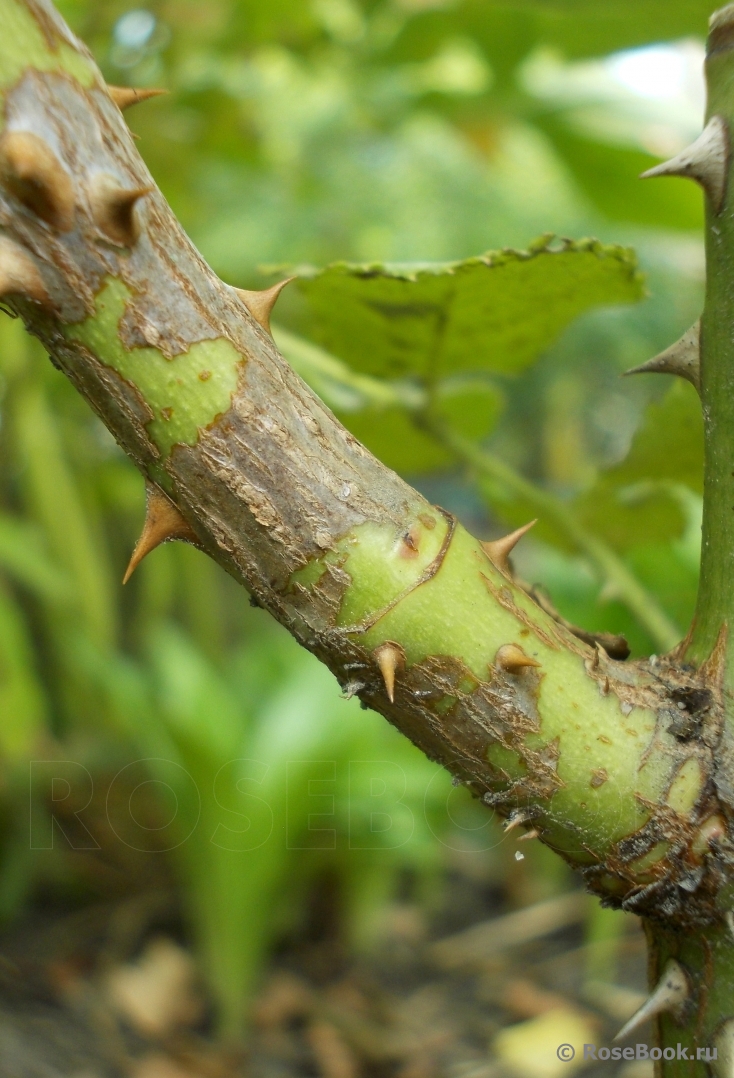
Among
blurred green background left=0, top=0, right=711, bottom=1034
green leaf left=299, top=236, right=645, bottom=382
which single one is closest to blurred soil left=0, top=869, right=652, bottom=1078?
blurred green background left=0, top=0, right=711, bottom=1034

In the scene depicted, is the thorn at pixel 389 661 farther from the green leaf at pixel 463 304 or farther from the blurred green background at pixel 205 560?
the blurred green background at pixel 205 560

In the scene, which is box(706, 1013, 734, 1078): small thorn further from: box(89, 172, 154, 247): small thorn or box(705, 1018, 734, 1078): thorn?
box(89, 172, 154, 247): small thorn

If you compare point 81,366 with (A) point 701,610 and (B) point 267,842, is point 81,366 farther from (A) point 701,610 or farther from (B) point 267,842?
(B) point 267,842

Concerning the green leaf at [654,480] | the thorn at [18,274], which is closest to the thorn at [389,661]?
the thorn at [18,274]

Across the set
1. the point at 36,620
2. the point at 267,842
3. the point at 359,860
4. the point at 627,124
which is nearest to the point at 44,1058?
the point at 267,842

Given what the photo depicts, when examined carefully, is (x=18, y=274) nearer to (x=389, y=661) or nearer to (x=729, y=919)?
(x=389, y=661)

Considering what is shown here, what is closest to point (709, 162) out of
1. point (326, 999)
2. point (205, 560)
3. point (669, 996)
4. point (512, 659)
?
point (512, 659)
